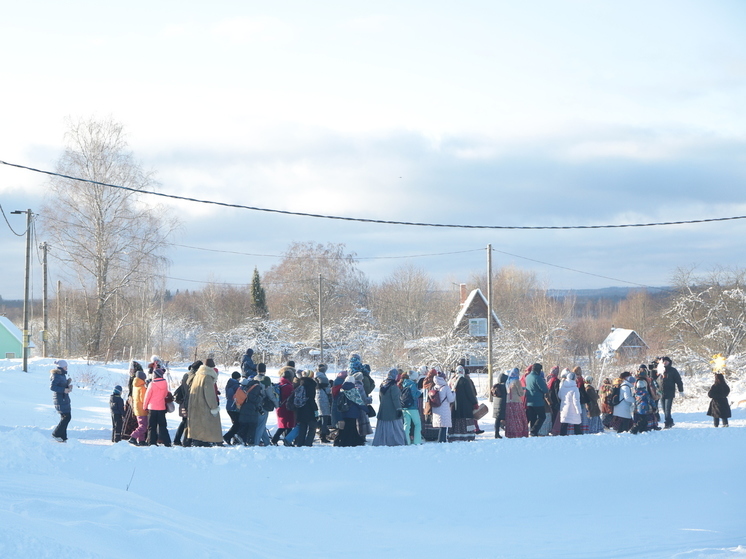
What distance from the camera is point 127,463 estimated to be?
11.0 meters

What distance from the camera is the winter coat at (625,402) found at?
16438mm

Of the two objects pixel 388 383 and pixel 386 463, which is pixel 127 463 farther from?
pixel 388 383

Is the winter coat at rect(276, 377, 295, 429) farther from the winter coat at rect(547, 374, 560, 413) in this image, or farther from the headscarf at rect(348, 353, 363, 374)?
the winter coat at rect(547, 374, 560, 413)

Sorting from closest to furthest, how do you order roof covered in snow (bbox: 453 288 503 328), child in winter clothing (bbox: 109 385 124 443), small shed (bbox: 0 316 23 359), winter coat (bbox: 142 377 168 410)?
winter coat (bbox: 142 377 168 410) → child in winter clothing (bbox: 109 385 124 443) → roof covered in snow (bbox: 453 288 503 328) → small shed (bbox: 0 316 23 359)

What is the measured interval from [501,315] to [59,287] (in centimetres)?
3181

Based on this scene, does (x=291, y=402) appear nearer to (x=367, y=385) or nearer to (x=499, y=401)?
(x=367, y=385)

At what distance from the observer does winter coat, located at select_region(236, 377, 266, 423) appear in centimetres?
1344

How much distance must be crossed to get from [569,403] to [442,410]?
3.13m

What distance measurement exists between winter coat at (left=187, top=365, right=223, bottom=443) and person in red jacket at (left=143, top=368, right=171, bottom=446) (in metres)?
0.65

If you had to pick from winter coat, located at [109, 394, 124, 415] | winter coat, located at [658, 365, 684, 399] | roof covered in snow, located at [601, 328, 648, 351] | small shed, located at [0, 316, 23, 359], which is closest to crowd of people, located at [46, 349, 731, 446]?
winter coat, located at [109, 394, 124, 415]

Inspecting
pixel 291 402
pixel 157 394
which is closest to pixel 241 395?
pixel 291 402

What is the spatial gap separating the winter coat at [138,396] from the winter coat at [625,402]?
10490 millimetres

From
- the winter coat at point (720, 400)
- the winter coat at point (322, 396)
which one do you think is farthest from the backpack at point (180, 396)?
the winter coat at point (720, 400)

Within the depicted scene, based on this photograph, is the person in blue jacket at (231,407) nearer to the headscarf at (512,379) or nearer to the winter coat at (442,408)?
the winter coat at (442,408)
